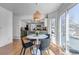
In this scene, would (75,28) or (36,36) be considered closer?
(75,28)

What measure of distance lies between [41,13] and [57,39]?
0.59 m

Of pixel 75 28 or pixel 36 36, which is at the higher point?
pixel 75 28

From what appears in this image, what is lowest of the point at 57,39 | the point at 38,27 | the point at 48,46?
the point at 48,46

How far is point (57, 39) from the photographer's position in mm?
2104

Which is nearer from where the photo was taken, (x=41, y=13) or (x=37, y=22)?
(x=41, y=13)

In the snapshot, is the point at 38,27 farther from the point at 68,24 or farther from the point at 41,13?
the point at 68,24

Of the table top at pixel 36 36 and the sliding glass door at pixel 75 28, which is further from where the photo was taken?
the table top at pixel 36 36

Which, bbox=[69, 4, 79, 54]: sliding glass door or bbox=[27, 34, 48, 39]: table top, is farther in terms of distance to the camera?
bbox=[27, 34, 48, 39]: table top

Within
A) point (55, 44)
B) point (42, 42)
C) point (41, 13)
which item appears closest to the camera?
point (41, 13)
